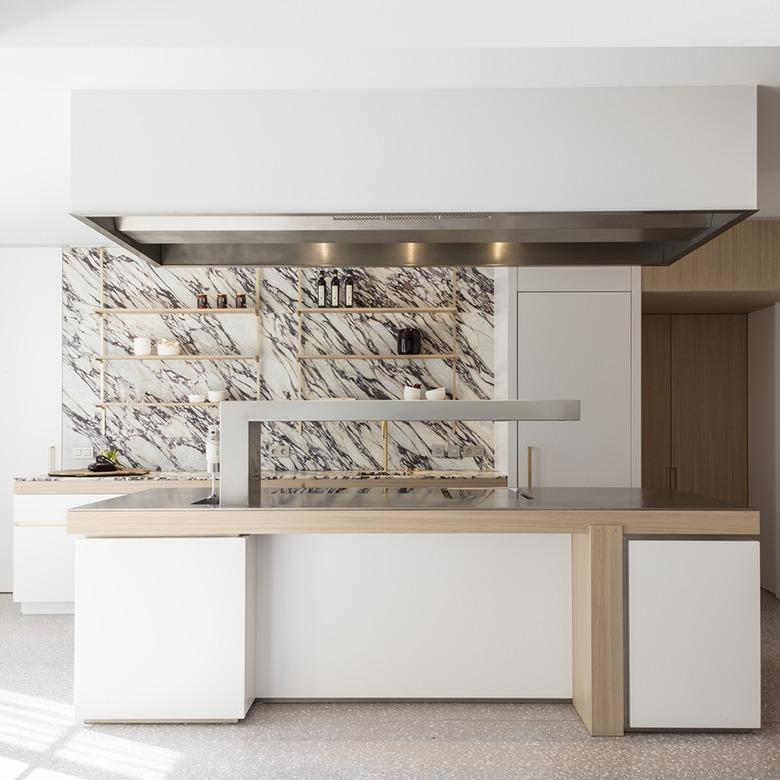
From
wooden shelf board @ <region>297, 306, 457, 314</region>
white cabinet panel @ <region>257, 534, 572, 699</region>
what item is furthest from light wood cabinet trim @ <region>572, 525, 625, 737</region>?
wooden shelf board @ <region>297, 306, 457, 314</region>

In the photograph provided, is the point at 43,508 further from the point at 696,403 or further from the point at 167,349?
the point at 696,403

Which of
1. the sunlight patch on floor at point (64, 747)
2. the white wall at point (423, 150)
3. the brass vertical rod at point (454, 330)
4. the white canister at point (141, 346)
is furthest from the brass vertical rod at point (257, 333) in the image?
the sunlight patch on floor at point (64, 747)

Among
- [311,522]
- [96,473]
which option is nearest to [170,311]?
[96,473]

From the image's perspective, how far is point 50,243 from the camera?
5730mm

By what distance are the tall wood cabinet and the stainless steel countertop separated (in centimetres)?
240

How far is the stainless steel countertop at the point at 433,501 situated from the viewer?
3256 mm

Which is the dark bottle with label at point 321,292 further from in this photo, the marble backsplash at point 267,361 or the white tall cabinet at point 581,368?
the white tall cabinet at point 581,368

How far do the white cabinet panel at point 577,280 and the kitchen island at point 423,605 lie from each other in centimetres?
171

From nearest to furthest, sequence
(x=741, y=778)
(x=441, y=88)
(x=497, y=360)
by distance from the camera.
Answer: (x=741, y=778), (x=441, y=88), (x=497, y=360)

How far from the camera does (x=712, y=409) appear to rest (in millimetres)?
6125

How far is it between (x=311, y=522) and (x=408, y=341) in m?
2.52

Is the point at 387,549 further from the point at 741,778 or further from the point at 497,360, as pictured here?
the point at 497,360

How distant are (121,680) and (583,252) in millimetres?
2706

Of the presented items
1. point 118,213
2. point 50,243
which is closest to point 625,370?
point 118,213
